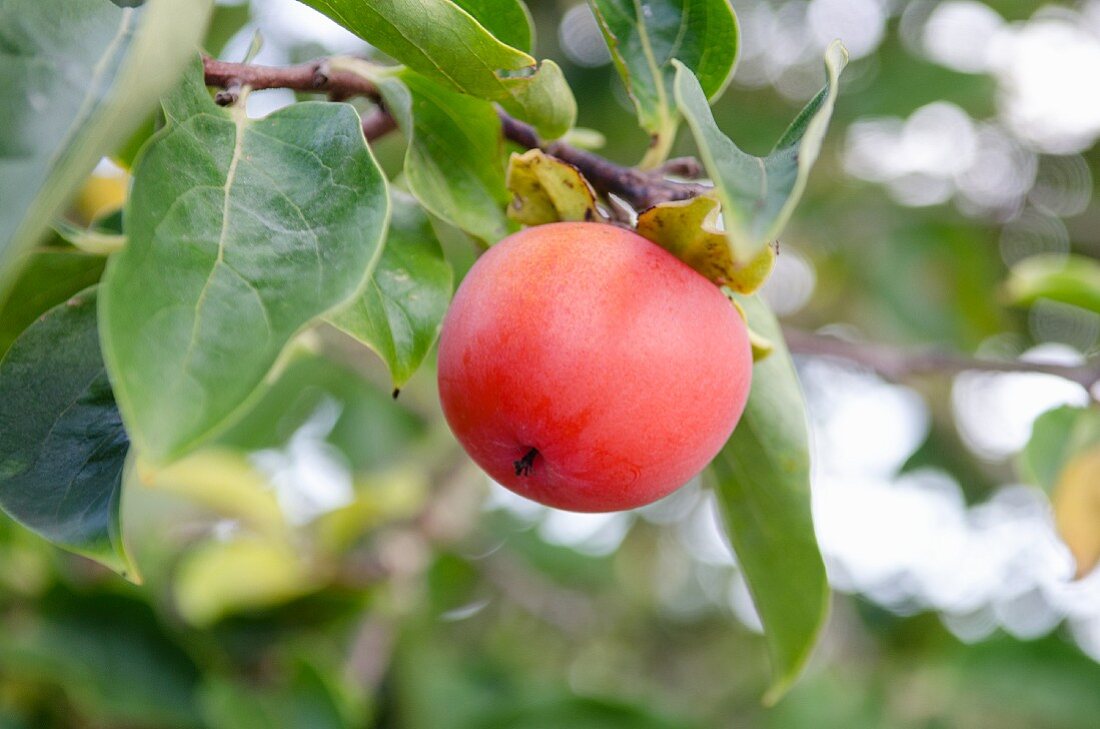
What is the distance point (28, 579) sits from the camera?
2.38m

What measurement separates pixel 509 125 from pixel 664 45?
0.24 metres

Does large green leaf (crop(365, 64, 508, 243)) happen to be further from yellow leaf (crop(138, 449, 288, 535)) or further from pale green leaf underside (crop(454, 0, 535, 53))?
yellow leaf (crop(138, 449, 288, 535))

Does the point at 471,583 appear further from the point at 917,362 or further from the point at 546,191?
the point at 546,191

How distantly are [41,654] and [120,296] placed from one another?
1.65m

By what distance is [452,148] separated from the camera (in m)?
1.29

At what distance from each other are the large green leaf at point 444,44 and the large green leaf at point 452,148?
7 centimetres

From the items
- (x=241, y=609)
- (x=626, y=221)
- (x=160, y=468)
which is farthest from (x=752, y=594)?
(x=241, y=609)

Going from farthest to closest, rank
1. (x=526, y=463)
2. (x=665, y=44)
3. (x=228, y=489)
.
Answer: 1. (x=228, y=489)
2. (x=665, y=44)
3. (x=526, y=463)

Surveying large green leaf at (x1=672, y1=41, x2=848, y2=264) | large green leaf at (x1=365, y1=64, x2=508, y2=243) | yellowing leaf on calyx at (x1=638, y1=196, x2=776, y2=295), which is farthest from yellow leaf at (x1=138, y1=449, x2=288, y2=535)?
large green leaf at (x1=672, y1=41, x2=848, y2=264)

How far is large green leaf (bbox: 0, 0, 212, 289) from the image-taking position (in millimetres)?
729

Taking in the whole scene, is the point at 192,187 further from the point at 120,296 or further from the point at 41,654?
the point at 41,654

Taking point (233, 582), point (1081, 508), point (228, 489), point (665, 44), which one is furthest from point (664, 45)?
point (228, 489)

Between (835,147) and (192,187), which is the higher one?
(192,187)

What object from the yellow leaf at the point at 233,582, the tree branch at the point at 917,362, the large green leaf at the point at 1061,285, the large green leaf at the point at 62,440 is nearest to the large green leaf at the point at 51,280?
the large green leaf at the point at 62,440
